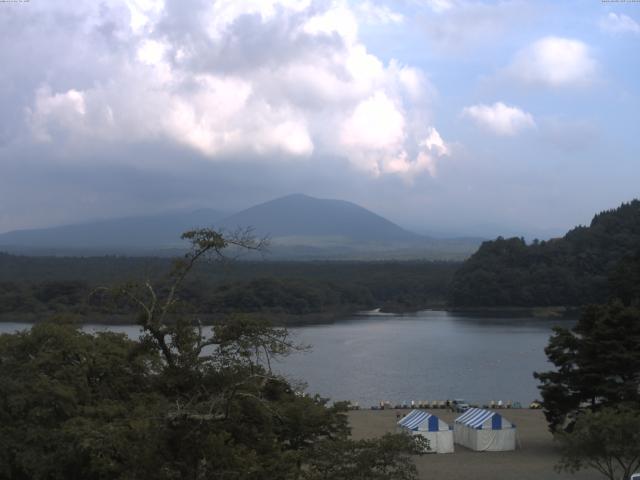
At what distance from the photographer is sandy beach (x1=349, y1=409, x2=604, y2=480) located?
38.2ft

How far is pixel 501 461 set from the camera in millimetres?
12797

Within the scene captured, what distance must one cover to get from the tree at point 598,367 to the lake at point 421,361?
7.04 metres

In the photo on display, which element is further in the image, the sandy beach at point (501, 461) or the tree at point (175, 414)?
the sandy beach at point (501, 461)

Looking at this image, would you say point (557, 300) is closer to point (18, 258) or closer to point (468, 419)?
point (468, 419)

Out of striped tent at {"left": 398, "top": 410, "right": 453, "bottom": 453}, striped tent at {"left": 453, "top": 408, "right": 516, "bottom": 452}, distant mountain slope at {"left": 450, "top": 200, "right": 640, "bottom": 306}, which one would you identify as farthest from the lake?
distant mountain slope at {"left": 450, "top": 200, "right": 640, "bottom": 306}

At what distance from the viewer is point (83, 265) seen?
69375 millimetres

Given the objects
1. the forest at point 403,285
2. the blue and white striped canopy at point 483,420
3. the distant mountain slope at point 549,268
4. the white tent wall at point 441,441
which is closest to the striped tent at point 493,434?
the blue and white striped canopy at point 483,420

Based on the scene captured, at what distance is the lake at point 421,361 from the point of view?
2245cm

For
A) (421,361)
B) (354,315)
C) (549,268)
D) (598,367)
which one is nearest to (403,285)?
(354,315)

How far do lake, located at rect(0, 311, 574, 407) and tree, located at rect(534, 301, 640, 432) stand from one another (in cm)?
704

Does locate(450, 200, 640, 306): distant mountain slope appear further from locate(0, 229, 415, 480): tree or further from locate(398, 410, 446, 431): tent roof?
locate(0, 229, 415, 480): tree

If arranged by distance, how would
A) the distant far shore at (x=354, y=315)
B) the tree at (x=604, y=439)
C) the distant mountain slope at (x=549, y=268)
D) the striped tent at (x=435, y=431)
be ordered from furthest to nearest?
the distant mountain slope at (x=549, y=268) → the distant far shore at (x=354, y=315) → the striped tent at (x=435, y=431) → the tree at (x=604, y=439)

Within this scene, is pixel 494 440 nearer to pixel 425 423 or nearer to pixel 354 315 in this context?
pixel 425 423

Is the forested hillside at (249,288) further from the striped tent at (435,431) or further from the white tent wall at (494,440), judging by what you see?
the white tent wall at (494,440)
